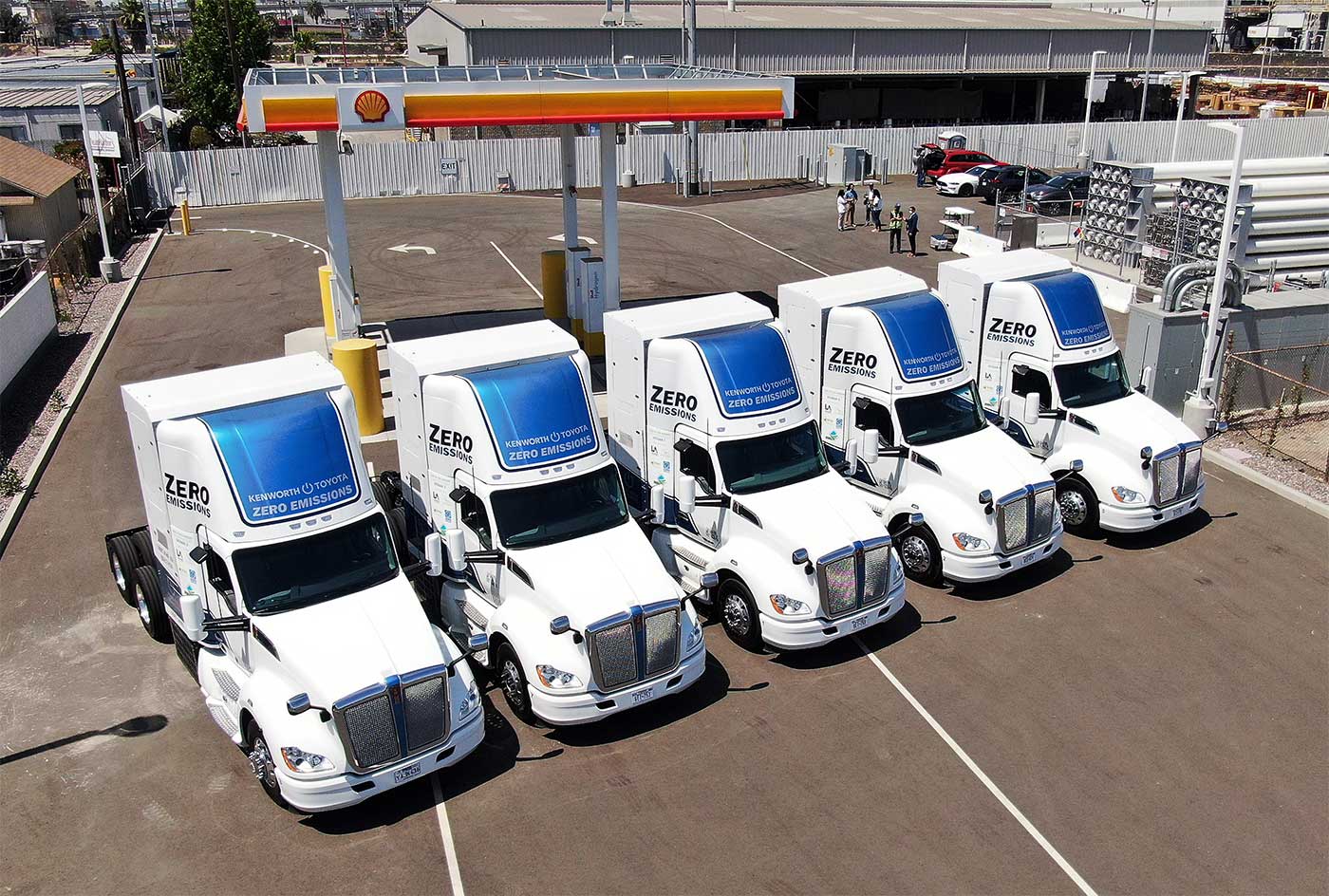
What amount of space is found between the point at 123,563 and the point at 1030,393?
12.8m

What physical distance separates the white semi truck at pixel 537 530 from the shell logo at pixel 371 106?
7384mm

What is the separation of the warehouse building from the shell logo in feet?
113

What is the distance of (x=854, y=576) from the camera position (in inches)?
506

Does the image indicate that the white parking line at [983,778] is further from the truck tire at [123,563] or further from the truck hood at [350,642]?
the truck tire at [123,563]

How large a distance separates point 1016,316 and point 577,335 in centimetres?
1074

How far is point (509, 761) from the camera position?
1125 cm

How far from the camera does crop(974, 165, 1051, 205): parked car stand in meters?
40.6

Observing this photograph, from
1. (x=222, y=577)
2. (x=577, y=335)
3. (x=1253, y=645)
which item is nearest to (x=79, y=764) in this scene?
(x=222, y=577)

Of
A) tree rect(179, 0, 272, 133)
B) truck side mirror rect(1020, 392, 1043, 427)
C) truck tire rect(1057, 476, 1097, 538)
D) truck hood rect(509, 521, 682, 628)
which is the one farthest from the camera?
tree rect(179, 0, 272, 133)

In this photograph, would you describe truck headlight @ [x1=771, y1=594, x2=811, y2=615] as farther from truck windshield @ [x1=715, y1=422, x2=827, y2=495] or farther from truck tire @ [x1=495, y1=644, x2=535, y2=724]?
truck tire @ [x1=495, y1=644, x2=535, y2=724]

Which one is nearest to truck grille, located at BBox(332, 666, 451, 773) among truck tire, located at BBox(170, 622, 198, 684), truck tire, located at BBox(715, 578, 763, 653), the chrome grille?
the chrome grille

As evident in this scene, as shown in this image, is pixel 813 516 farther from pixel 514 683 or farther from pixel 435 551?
pixel 435 551

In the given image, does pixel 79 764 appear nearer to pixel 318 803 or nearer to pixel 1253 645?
pixel 318 803

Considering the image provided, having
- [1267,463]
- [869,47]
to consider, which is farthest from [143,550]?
[869,47]
